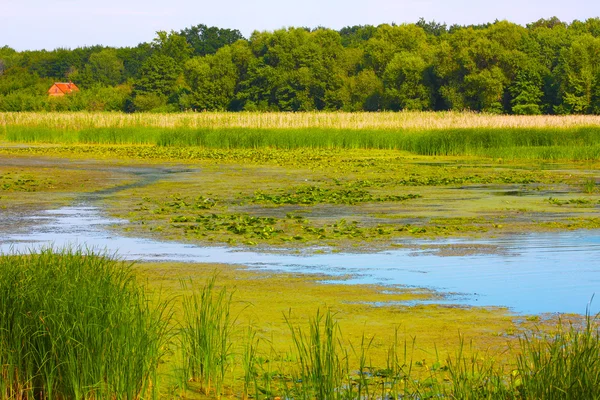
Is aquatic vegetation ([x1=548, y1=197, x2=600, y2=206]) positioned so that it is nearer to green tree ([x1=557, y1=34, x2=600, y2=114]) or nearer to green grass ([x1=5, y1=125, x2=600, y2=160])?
green grass ([x1=5, y1=125, x2=600, y2=160])

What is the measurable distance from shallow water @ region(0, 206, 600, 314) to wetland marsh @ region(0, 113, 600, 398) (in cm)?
3

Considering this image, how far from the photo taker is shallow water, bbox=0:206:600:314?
851 centimetres

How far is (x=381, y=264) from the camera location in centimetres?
1027

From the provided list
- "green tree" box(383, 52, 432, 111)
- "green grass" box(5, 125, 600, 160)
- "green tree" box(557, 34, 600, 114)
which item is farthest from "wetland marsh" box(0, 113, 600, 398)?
"green tree" box(383, 52, 432, 111)

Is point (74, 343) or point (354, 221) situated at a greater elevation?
point (74, 343)

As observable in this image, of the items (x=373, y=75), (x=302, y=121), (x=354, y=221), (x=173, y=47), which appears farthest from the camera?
(x=173, y=47)

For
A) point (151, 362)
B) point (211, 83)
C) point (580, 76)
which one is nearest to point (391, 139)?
point (580, 76)

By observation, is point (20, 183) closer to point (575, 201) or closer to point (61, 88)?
point (575, 201)

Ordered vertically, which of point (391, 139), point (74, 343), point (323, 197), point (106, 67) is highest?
point (106, 67)

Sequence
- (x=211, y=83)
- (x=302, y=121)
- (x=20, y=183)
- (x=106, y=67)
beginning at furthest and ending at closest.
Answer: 1. (x=106, y=67)
2. (x=211, y=83)
3. (x=302, y=121)
4. (x=20, y=183)

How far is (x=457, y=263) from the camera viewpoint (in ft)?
33.6

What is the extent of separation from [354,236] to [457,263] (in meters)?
2.36

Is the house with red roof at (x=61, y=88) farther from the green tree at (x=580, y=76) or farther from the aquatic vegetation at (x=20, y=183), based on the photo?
the aquatic vegetation at (x=20, y=183)

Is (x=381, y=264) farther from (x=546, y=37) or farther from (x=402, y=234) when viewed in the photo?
(x=546, y=37)
